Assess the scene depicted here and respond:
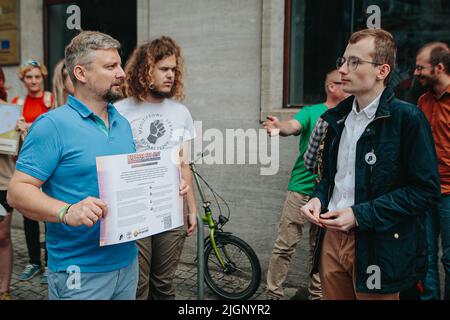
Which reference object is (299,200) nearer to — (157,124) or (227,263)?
(227,263)

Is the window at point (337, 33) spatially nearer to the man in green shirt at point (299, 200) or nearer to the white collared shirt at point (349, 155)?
the man in green shirt at point (299, 200)

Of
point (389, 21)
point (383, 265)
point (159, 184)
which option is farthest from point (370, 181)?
point (389, 21)

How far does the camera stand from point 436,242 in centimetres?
374

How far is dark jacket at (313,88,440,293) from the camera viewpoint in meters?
2.09

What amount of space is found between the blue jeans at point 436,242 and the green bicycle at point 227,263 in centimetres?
149

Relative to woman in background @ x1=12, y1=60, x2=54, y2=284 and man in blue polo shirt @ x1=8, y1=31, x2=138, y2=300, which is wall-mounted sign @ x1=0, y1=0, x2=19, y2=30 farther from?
man in blue polo shirt @ x1=8, y1=31, x2=138, y2=300

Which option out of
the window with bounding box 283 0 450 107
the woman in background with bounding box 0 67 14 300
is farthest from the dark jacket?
the woman in background with bounding box 0 67 14 300

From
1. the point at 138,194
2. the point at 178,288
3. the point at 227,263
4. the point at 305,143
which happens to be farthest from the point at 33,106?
the point at 138,194

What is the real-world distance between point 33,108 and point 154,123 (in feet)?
8.02

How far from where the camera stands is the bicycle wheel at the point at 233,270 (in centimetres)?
424

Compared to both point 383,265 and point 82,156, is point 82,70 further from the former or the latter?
point 383,265

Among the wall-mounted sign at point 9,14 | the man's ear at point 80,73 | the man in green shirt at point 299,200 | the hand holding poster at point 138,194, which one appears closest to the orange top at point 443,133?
the man in green shirt at point 299,200

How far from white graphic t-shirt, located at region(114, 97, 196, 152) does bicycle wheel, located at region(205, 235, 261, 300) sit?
4.97ft
